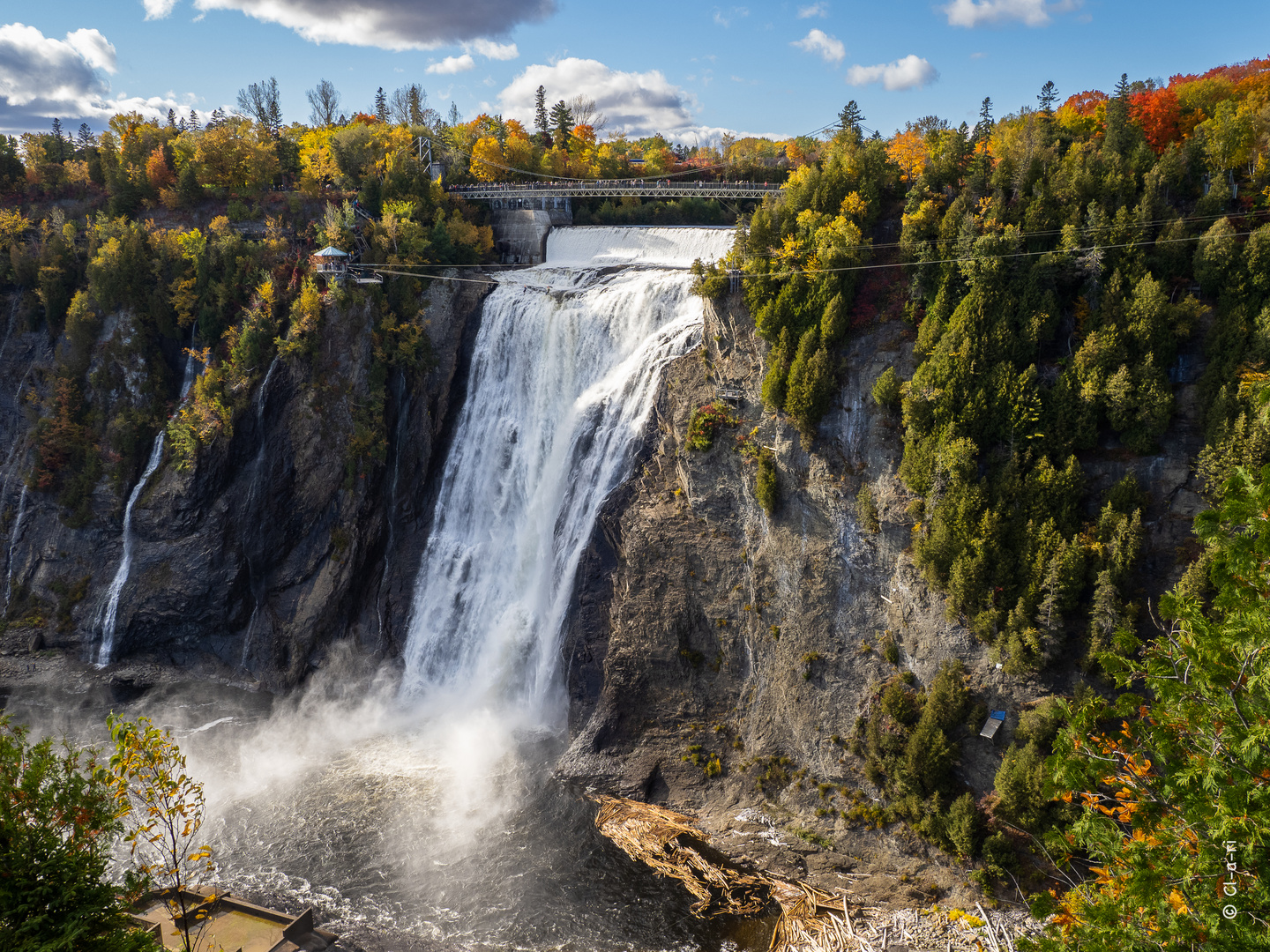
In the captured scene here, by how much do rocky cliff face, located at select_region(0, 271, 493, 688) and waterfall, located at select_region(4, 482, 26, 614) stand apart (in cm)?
129

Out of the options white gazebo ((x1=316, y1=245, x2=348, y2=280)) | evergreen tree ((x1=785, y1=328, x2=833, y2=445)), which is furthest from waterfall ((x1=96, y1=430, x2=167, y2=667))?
evergreen tree ((x1=785, y1=328, x2=833, y2=445))

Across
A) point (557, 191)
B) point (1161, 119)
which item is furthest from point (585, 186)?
point (1161, 119)

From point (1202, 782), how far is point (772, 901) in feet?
45.2

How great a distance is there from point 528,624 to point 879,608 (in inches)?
541

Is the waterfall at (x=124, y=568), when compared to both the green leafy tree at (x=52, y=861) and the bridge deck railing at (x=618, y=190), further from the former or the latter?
the green leafy tree at (x=52, y=861)

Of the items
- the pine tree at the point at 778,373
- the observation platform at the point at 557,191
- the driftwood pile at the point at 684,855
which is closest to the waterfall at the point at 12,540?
the observation platform at the point at 557,191

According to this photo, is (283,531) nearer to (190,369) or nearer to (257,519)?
(257,519)

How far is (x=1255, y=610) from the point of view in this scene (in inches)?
356

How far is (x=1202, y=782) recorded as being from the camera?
939 cm

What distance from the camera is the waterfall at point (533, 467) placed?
28875mm

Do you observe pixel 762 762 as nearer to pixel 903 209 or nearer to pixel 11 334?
pixel 903 209

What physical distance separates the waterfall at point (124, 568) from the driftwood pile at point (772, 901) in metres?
26.4

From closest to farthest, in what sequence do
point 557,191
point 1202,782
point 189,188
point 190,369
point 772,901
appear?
point 1202,782 → point 772,901 → point 190,369 → point 189,188 → point 557,191

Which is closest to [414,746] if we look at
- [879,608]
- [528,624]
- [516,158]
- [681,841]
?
[528,624]
